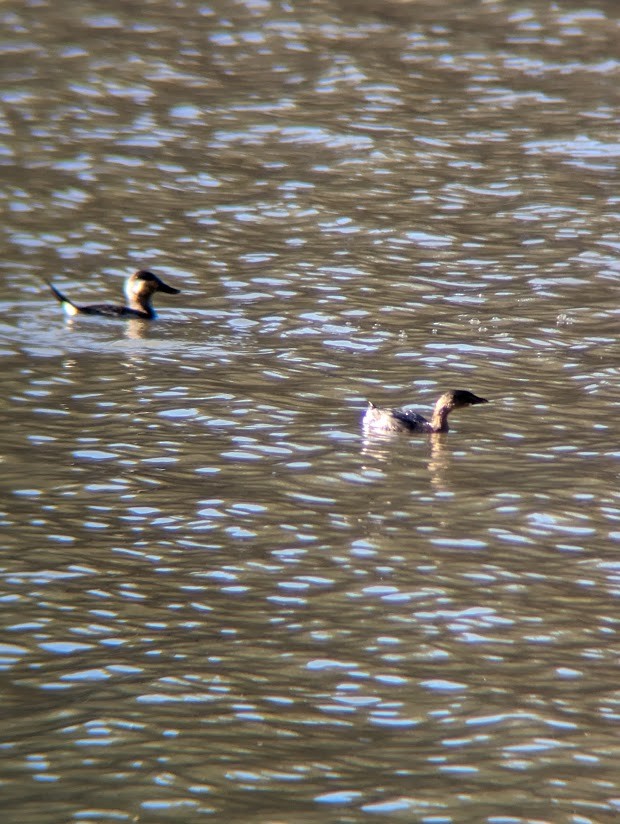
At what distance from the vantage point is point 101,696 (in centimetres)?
777

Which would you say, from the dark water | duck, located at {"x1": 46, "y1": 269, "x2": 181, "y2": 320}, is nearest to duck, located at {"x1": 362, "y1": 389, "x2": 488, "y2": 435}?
the dark water

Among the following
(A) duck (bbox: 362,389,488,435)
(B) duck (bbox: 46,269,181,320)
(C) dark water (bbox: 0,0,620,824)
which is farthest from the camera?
(B) duck (bbox: 46,269,181,320)

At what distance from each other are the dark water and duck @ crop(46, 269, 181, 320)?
146mm

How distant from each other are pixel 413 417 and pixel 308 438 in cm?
78

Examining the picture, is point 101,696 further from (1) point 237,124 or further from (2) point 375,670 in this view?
(1) point 237,124

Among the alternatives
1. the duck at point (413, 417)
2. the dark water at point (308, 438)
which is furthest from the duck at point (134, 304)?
the duck at point (413, 417)

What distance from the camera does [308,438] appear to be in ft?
38.9

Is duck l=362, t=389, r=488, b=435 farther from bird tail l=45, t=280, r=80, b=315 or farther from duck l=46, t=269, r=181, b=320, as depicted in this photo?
bird tail l=45, t=280, r=80, b=315

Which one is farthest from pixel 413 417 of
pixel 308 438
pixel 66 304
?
pixel 66 304

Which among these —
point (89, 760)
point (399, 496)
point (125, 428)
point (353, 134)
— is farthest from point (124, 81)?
point (89, 760)

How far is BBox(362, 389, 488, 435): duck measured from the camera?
11781mm

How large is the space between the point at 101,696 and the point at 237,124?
14692mm

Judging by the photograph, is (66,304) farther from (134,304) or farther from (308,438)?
(308,438)

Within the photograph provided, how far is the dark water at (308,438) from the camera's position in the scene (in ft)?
24.1
